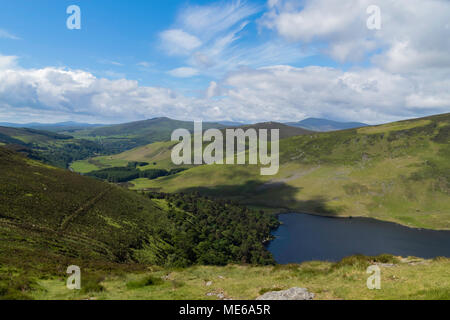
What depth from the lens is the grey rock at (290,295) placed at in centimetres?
1600

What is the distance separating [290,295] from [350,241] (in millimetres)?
165221

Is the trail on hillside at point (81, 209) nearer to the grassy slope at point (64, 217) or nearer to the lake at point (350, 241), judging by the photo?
the grassy slope at point (64, 217)

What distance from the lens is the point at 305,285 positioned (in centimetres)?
1969

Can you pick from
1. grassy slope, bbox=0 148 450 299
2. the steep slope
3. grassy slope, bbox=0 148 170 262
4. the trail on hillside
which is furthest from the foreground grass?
the trail on hillside

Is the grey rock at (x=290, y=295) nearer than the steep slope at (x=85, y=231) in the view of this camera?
Yes

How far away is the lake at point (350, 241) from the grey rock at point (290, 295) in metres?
123

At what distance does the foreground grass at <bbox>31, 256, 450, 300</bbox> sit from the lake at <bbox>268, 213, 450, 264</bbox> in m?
115

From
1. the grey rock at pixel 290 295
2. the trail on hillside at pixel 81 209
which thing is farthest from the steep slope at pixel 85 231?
the grey rock at pixel 290 295

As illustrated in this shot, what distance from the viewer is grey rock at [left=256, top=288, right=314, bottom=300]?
16000 millimetres

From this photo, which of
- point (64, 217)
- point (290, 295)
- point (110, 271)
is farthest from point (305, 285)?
point (64, 217)

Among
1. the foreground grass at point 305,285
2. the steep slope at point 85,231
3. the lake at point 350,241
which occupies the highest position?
the foreground grass at point 305,285

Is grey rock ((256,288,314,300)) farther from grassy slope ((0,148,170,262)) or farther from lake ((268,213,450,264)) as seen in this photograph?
lake ((268,213,450,264))
